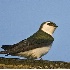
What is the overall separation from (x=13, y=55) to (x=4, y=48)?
0.19m

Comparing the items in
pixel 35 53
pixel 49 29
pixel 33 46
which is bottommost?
pixel 35 53

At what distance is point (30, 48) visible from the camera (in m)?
4.36

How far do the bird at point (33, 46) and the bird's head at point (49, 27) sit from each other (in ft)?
0.27

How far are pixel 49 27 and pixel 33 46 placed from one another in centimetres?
89

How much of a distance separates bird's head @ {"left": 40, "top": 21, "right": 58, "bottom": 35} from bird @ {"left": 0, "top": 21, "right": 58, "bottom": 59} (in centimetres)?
8

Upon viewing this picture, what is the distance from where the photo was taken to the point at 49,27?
519 cm

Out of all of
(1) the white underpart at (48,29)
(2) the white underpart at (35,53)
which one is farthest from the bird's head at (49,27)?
(2) the white underpart at (35,53)

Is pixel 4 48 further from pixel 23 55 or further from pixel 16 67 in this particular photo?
pixel 16 67

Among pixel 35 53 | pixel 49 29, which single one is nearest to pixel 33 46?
pixel 35 53

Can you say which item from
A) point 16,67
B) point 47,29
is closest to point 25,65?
point 16,67

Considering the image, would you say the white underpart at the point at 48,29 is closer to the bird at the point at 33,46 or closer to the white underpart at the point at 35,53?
the bird at the point at 33,46

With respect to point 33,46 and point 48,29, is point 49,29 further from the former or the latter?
point 33,46

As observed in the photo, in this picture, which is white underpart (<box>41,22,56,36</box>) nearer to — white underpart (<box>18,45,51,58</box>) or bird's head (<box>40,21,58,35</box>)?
bird's head (<box>40,21,58,35</box>)

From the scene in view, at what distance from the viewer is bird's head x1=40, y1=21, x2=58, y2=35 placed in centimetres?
510
